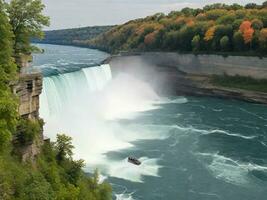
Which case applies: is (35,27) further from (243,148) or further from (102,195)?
(243,148)

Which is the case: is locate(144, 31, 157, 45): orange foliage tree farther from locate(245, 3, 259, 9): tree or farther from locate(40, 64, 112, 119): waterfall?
locate(40, 64, 112, 119): waterfall

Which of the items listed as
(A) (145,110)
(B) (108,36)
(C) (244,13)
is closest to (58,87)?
(A) (145,110)

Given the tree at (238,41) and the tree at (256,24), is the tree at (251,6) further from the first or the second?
the tree at (238,41)

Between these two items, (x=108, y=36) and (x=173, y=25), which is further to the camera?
(x=108, y=36)

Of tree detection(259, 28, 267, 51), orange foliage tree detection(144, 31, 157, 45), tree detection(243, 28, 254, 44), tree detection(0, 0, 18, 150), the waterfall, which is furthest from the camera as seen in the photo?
orange foliage tree detection(144, 31, 157, 45)

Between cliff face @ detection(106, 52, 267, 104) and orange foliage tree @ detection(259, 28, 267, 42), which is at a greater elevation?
orange foliage tree @ detection(259, 28, 267, 42)

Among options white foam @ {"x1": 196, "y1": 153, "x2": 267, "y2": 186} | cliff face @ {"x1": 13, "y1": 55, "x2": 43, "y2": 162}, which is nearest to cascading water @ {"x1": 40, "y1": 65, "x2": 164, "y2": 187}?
white foam @ {"x1": 196, "y1": 153, "x2": 267, "y2": 186}
